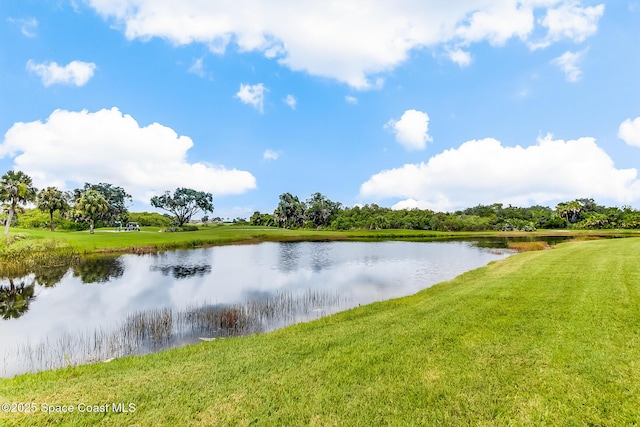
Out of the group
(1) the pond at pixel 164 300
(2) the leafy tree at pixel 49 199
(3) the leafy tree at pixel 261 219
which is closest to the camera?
(1) the pond at pixel 164 300

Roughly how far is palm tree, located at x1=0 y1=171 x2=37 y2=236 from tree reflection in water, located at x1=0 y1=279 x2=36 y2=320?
3589 centimetres

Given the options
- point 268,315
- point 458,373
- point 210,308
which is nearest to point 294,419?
point 458,373

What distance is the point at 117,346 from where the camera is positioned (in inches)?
469

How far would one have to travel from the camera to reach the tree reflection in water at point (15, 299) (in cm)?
1652

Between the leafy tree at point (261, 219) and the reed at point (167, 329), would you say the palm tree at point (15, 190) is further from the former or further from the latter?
the leafy tree at point (261, 219)

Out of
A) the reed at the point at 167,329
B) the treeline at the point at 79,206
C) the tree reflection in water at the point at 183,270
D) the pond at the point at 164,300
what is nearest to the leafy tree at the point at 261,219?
the treeline at the point at 79,206

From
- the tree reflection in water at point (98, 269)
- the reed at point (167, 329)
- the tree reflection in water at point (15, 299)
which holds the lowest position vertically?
the reed at point (167, 329)

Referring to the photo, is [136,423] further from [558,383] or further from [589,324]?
[589,324]

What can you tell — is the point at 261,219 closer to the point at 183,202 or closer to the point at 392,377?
the point at 183,202

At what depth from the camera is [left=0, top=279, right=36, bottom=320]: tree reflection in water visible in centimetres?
1652

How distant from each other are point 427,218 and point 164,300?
4764 inches

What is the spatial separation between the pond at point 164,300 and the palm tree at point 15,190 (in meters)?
29.3

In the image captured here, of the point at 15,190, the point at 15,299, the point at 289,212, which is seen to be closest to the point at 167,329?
the point at 15,299

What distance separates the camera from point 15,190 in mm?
49406
